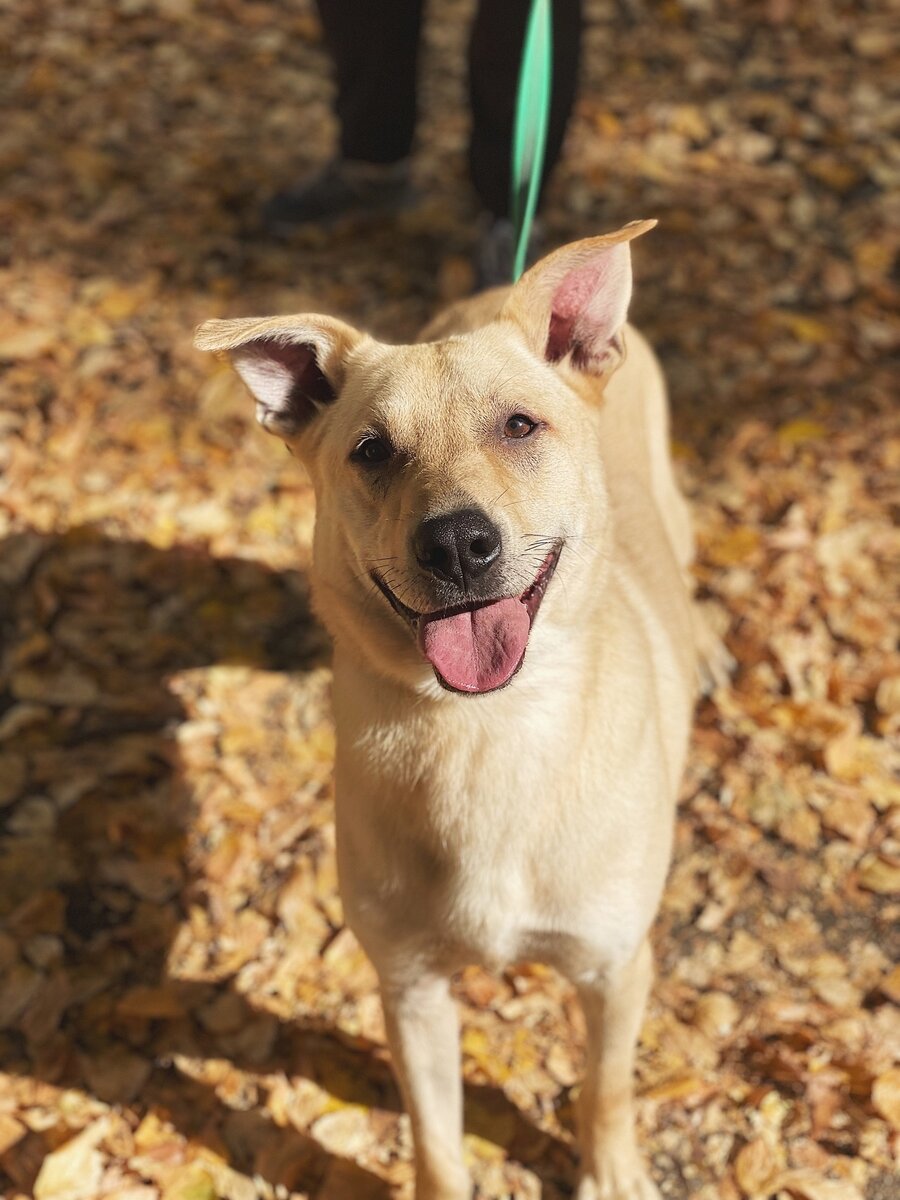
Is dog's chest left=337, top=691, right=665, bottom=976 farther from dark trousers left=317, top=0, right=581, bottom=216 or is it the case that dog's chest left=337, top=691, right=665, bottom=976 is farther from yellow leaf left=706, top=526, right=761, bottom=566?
dark trousers left=317, top=0, right=581, bottom=216

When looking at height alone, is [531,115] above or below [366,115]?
above

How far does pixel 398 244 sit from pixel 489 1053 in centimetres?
398

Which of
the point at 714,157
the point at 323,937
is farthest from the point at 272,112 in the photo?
the point at 323,937

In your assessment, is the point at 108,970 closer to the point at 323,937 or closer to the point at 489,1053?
the point at 323,937

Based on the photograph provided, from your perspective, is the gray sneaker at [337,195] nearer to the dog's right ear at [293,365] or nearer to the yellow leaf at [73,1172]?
the dog's right ear at [293,365]

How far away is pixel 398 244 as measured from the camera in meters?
5.85

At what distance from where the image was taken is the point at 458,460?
2.37 metres

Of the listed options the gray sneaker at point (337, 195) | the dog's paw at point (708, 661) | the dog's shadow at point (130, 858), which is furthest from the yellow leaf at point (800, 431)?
the gray sneaker at point (337, 195)

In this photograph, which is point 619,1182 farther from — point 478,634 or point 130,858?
point 130,858

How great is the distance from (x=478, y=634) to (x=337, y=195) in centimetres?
414

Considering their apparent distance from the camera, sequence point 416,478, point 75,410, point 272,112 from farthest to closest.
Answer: point 272,112 → point 75,410 → point 416,478

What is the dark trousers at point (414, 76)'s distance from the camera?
13.6 ft

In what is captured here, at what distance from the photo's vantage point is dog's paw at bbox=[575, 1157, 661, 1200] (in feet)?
9.72

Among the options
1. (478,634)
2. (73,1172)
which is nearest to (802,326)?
(478,634)
